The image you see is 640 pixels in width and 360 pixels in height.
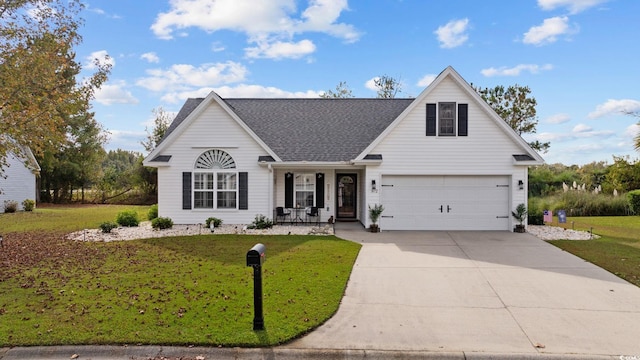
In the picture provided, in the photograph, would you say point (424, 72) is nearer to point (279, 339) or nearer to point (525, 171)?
point (525, 171)

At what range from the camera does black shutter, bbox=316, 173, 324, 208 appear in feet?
56.6

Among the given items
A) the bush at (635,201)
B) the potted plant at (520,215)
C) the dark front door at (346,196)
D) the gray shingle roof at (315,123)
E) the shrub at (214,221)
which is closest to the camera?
the potted plant at (520,215)

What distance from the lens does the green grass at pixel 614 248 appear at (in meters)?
9.16

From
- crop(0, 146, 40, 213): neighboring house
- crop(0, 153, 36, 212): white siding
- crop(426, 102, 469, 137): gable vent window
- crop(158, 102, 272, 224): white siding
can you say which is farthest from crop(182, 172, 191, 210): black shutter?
crop(0, 153, 36, 212): white siding

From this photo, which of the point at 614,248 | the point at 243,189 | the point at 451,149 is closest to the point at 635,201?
the point at 614,248

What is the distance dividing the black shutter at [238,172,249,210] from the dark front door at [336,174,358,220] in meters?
4.21

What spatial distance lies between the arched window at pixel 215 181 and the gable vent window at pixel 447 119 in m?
8.07

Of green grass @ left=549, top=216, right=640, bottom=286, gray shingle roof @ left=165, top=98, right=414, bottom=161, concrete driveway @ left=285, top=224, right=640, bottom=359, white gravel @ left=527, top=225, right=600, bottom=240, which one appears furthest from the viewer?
gray shingle roof @ left=165, top=98, right=414, bottom=161

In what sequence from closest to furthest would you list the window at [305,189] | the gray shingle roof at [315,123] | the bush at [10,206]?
the gray shingle roof at [315,123]
the window at [305,189]
the bush at [10,206]

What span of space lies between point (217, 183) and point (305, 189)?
382 centimetres

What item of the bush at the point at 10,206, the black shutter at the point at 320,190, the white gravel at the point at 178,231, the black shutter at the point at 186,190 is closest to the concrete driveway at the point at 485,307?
the white gravel at the point at 178,231

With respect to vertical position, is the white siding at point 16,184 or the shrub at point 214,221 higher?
the white siding at point 16,184

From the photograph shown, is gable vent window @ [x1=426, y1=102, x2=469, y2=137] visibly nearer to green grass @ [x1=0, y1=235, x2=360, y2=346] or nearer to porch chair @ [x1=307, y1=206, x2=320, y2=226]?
porch chair @ [x1=307, y1=206, x2=320, y2=226]

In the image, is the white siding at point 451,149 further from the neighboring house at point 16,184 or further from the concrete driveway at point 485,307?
the neighboring house at point 16,184
